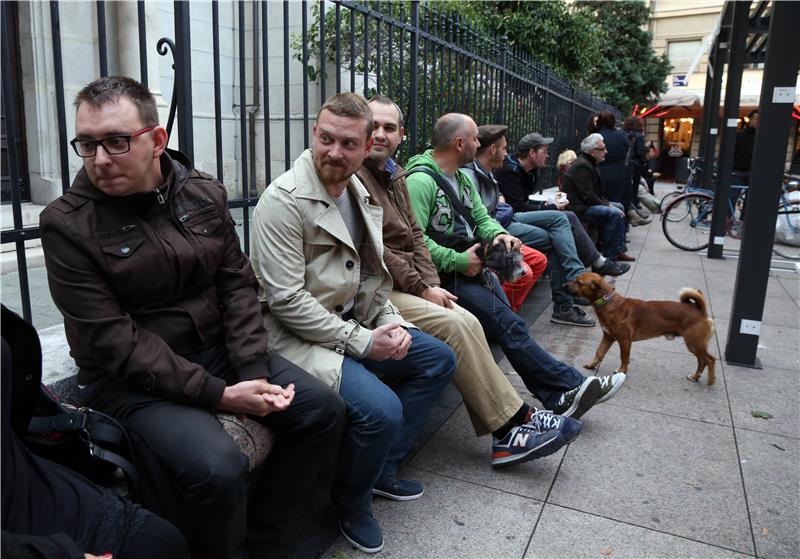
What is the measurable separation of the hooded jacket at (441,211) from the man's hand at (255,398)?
Result: 6.37ft

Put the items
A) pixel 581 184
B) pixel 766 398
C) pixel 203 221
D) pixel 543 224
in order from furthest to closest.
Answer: pixel 581 184 → pixel 543 224 → pixel 766 398 → pixel 203 221

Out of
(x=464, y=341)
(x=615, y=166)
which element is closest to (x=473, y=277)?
(x=464, y=341)

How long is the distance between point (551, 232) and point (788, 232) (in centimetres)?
648

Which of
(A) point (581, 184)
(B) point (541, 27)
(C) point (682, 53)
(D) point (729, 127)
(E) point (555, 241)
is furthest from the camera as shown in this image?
(C) point (682, 53)

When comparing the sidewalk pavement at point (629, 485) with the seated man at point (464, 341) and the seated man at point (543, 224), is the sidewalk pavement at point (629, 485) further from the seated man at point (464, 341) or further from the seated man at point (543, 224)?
the seated man at point (543, 224)

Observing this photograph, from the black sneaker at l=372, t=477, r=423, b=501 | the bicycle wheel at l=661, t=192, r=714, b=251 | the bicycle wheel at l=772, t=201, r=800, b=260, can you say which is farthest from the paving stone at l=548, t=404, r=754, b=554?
the bicycle wheel at l=772, t=201, r=800, b=260

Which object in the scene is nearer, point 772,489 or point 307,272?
point 307,272

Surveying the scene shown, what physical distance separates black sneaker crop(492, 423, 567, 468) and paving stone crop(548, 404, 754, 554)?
21 cm

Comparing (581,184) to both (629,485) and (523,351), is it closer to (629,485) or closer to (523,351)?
(523,351)

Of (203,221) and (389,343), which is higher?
(203,221)

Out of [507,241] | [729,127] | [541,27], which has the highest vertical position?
[541,27]

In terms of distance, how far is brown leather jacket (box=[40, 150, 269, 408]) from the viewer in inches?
84.4

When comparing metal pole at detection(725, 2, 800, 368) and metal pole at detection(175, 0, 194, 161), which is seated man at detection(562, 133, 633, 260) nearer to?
metal pole at detection(725, 2, 800, 368)

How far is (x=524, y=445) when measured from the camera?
341 cm
